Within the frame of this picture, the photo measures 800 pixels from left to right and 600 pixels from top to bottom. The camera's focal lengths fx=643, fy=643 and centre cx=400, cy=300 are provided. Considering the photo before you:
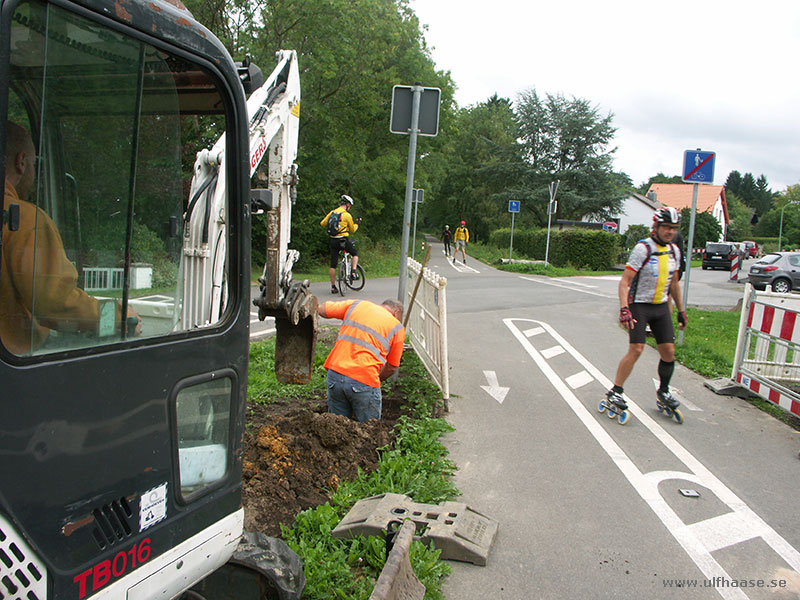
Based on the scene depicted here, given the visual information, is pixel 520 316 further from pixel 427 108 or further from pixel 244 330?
pixel 244 330

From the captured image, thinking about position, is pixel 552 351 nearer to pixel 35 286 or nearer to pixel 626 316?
pixel 626 316

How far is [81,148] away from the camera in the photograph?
202cm

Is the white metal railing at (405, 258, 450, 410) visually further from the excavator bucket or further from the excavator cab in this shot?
the excavator cab

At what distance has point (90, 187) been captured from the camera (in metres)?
2.06

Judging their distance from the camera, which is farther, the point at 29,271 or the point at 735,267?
the point at 735,267

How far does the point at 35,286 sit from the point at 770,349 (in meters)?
7.40

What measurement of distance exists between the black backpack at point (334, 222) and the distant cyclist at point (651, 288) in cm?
782

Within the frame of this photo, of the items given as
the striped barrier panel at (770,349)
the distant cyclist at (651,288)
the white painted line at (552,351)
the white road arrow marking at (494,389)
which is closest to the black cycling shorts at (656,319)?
the distant cyclist at (651,288)

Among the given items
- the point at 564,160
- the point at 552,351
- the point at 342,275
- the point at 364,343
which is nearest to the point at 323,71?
the point at 342,275

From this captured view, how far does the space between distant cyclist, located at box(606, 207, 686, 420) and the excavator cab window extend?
4962 mm

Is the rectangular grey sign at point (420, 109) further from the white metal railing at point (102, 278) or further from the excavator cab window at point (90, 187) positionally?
the white metal railing at point (102, 278)

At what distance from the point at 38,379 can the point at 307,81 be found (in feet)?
63.0

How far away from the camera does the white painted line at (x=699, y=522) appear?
3857 millimetres

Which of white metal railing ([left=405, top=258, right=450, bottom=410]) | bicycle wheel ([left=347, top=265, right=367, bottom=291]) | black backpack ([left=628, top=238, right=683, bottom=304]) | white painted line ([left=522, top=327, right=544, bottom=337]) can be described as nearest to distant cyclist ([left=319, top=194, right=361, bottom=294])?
bicycle wheel ([left=347, top=265, right=367, bottom=291])
